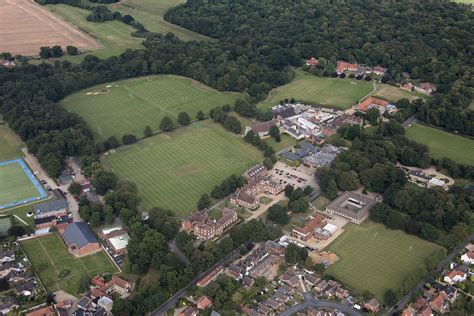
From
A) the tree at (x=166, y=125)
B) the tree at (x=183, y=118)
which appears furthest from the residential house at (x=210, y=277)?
the tree at (x=183, y=118)

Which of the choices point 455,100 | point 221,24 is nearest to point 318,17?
point 221,24

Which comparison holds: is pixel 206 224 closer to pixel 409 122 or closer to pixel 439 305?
pixel 439 305

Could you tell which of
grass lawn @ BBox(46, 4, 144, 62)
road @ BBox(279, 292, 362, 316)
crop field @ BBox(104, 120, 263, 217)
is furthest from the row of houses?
grass lawn @ BBox(46, 4, 144, 62)

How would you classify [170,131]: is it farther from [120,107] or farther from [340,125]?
[340,125]

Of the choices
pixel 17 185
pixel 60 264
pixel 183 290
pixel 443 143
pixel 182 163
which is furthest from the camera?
pixel 443 143

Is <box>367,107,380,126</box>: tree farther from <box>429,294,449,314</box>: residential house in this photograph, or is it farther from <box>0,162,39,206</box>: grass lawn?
<box>0,162,39,206</box>: grass lawn

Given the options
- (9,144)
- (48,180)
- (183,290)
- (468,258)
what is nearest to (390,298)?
(468,258)
